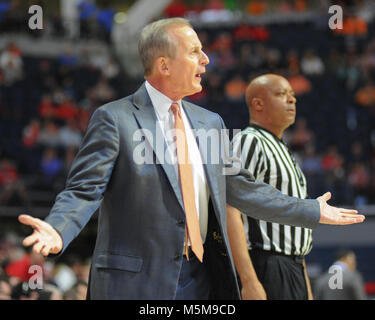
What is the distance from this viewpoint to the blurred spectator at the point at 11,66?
12297 mm

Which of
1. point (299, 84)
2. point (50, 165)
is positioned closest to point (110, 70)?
point (50, 165)

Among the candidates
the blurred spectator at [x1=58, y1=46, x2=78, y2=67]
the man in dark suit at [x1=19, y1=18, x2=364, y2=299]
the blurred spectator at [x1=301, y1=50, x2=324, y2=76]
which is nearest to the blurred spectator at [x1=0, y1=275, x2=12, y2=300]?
the man in dark suit at [x1=19, y1=18, x2=364, y2=299]

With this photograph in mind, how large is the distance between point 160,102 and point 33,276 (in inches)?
104

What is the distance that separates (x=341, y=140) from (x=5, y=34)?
23.2 feet

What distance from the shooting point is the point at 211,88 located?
1263 centimetres

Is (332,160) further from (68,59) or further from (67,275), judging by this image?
(68,59)

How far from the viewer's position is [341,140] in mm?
11648

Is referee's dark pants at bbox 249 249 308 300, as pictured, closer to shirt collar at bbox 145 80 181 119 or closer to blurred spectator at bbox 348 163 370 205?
shirt collar at bbox 145 80 181 119

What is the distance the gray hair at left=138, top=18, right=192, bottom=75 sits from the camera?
7.79 ft

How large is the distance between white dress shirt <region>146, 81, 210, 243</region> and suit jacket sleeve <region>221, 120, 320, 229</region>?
0.50 ft

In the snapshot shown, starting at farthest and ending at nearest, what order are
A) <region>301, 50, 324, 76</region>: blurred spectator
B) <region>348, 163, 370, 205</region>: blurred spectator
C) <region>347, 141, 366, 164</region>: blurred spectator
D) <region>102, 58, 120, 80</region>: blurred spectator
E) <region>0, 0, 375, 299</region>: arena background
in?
<region>102, 58, 120, 80</region>: blurred spectator
<region>301, 50, 324, 76</region>: blurred spectator
<region>347, 141, 366, 164</region>: blurred spectator
<region>348, 163, 370, 205</region>: blurred spectator
<region>0, 0, 375, 299</region>: arena background

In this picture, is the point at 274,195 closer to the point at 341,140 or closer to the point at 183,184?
the point at 183,184

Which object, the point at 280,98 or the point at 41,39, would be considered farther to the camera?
the point at 41,39
